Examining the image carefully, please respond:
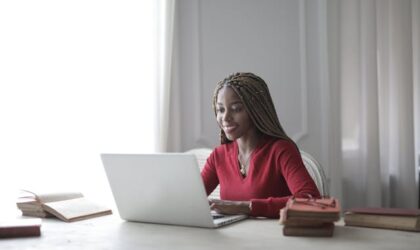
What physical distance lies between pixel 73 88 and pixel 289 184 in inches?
52.5

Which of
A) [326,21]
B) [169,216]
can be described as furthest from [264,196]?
[326,21]

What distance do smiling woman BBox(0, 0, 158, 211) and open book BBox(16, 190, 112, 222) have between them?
0.63 m

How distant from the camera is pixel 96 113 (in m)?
3.02

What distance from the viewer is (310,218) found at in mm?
1521

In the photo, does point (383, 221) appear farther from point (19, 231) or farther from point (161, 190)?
point (19, 231)

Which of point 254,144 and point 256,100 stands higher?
point 256,100

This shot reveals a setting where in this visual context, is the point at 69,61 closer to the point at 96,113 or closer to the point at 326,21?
the point at 96,113

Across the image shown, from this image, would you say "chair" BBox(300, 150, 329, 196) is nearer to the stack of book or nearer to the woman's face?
the woman's face

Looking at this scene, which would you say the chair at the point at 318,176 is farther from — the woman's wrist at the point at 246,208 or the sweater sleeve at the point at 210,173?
the woman's wrist at the point at 246,208

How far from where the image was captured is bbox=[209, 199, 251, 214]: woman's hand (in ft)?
6.20

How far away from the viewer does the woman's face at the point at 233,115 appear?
210cm

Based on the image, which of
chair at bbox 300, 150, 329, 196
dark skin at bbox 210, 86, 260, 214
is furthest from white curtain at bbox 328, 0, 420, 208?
dark skin at bbox 210, 86, 260, 214

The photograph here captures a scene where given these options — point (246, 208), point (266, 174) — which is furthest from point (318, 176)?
point (246, 208)

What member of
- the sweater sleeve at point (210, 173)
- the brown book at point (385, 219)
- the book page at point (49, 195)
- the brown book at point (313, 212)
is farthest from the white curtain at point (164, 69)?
the brown book at point (313, 212)
